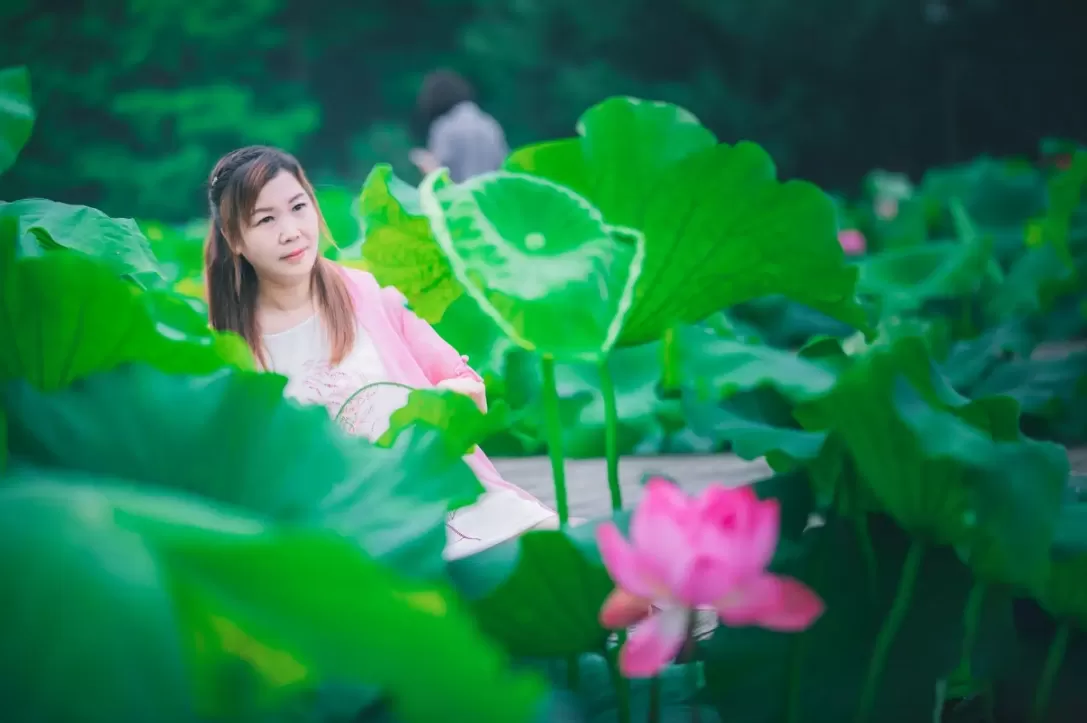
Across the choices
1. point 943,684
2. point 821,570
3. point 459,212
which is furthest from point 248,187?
point 943,684

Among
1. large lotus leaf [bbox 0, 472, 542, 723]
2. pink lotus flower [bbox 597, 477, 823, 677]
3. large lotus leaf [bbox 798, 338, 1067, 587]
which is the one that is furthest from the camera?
large lotus leaf [bbox 798, 338, 1067, 587]

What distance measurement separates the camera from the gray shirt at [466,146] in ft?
10.7

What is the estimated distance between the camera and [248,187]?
1.12 metres

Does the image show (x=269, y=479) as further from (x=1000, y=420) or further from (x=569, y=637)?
(x=1000, y=420)

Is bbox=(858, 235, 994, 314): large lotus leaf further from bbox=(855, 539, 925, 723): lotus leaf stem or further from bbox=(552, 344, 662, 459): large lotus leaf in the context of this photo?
bbox=(855, 539, 925, 723): lotus leaf stem

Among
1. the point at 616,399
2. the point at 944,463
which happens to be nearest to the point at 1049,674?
the point at 944,463

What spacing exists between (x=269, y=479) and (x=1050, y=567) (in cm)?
53

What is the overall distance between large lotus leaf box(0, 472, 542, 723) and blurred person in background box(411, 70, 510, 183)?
9.03ft

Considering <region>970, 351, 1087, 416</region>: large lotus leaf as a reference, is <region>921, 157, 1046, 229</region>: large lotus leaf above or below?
above

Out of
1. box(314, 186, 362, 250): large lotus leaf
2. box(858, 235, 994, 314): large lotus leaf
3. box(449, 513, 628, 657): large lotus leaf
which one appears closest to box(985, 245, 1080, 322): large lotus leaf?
box(858, 235, 994, 314): large lotus leaf

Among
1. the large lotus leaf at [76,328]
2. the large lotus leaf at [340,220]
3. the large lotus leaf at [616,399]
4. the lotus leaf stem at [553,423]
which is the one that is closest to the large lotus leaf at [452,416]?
the lotus leaf stem at [553,423]

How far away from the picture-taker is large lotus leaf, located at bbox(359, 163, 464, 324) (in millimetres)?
1147

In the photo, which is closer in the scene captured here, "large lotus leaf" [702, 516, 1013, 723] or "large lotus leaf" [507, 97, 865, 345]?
"large lotus leaf" [702, 516, 1013, 723]

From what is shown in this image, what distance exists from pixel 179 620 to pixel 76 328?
33cm
